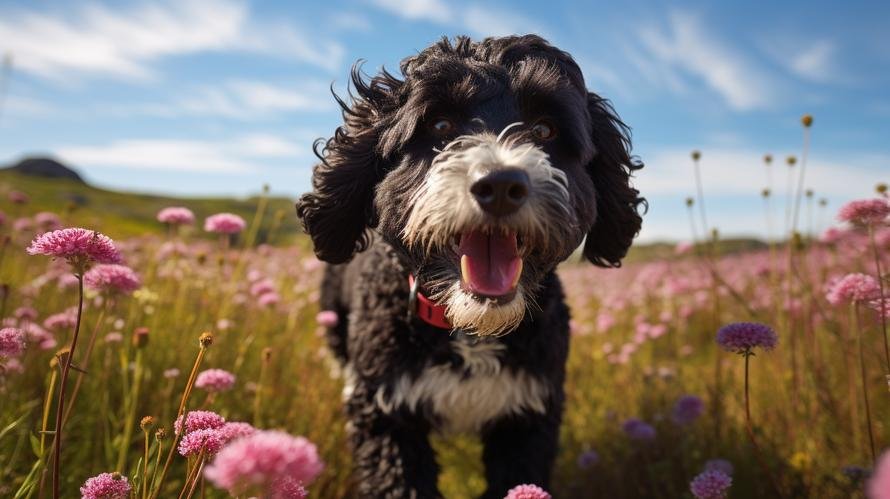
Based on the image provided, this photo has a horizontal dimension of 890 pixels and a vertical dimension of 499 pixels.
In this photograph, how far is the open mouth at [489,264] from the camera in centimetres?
224

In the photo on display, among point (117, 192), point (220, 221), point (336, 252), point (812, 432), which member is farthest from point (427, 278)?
point (117, 192)

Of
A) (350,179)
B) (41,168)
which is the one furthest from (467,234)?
(41,168)

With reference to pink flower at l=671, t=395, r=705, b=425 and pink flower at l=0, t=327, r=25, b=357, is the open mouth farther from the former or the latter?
pink flower at l=671, t=395, r=705, b=425

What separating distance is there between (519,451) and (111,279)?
78.3 inches

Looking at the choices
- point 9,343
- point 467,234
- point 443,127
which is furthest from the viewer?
point 443,127

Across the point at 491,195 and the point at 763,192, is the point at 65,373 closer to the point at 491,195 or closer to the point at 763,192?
the point at 491,195

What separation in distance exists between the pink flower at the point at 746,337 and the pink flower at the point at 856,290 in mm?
340

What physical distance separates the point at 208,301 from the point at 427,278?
2.78 m

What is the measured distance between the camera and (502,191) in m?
1.97

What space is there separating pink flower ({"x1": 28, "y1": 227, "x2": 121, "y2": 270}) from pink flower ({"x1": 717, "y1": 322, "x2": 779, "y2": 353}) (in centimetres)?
217

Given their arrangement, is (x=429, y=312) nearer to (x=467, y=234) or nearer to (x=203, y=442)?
(x=467, y=234)

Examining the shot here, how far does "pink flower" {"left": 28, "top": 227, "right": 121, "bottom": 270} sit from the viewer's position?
5.24 feet

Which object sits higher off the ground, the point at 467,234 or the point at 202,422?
the point at 467,234

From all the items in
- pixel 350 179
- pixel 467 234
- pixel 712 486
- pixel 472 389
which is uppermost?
pixel 350 179
